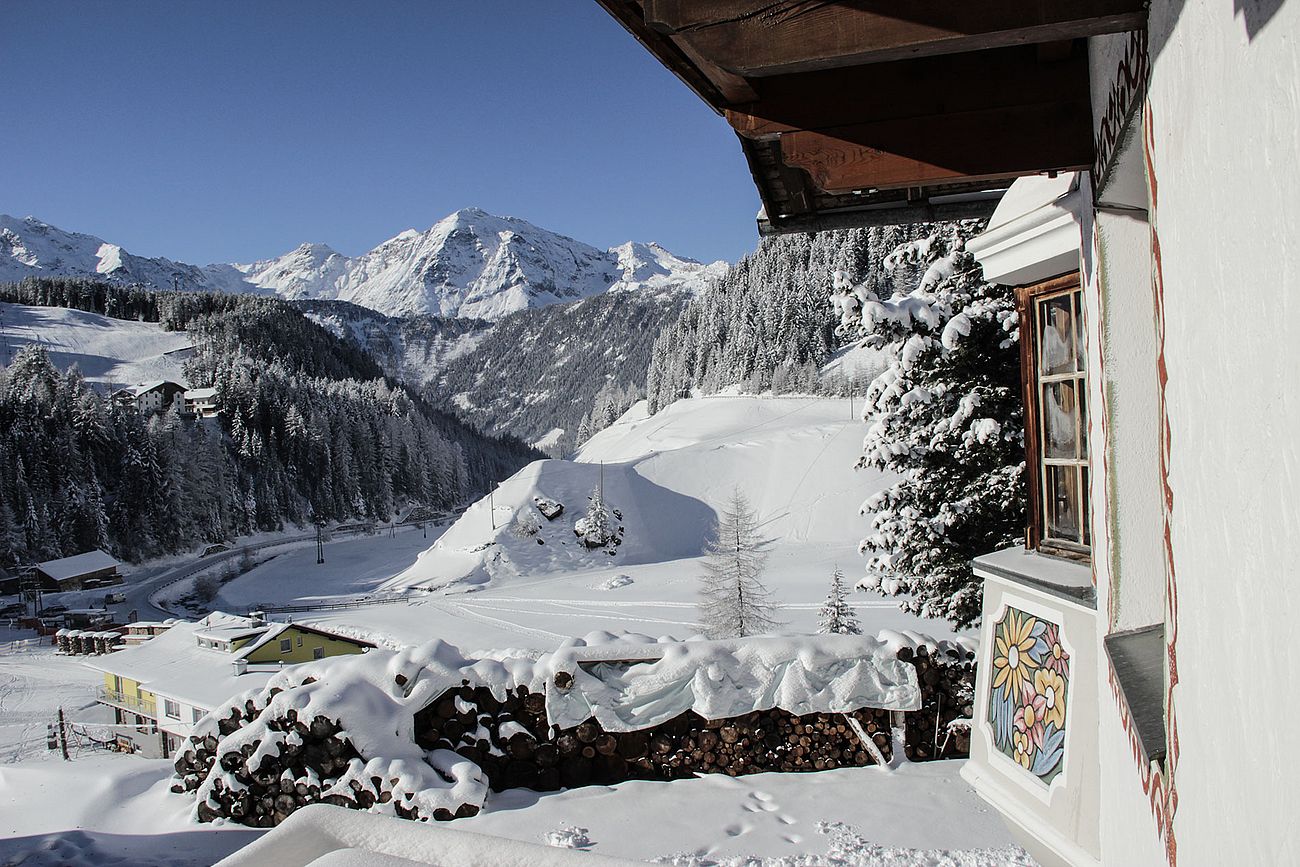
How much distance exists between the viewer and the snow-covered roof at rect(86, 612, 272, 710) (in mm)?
17312

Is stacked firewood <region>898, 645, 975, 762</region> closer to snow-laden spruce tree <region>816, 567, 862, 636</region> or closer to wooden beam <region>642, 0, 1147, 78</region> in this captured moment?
wooden beam <region>642, 0, 1147, 78</region>

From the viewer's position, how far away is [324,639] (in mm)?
25844

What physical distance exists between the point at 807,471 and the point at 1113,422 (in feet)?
152

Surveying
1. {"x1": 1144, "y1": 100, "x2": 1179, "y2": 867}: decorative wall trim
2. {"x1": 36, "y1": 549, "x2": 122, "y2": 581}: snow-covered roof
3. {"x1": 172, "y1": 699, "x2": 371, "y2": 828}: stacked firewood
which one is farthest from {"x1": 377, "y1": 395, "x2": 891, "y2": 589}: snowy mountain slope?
{"x1": 1144, "y1": 100, "x2": 1179, "y2": 867}: decorative wall trim

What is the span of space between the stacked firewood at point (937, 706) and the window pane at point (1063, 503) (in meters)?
3.33

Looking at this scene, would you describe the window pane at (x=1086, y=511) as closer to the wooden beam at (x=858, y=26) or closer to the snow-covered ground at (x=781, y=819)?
the snow-covered ground at (x=781, y=819)

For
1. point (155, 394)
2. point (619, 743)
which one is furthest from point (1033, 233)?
point (155, 394)

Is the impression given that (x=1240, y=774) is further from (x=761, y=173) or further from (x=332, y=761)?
(x=332, y=761)

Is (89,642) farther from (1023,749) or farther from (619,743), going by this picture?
(1023,749)

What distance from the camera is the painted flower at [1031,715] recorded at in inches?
158

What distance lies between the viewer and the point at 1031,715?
13.5 feet

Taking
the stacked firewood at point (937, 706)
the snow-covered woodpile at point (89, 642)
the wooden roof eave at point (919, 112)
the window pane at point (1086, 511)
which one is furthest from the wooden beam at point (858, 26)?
the snow-covered woodpile at point (89, 642)

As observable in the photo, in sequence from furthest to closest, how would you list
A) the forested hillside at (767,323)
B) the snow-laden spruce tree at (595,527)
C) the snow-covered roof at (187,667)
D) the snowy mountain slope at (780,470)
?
the forested hillside at (767,323)
the snow-laden spruce tree at (595,527)
the snowy mountain slope at (780,470)
the snow-covered roof at (187,667)

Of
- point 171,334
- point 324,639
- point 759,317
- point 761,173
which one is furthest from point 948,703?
point 171,334
